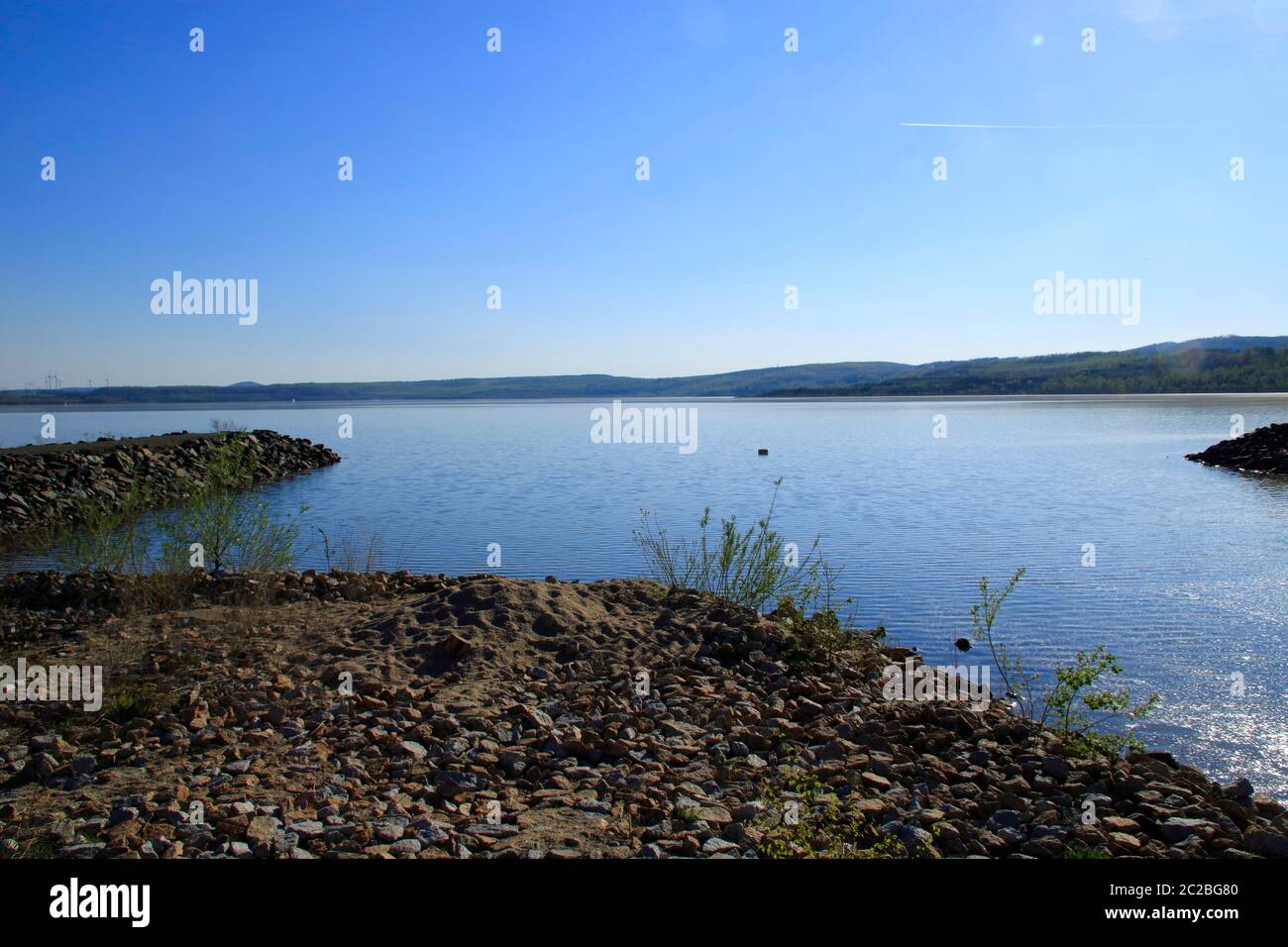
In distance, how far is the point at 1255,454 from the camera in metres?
27.4

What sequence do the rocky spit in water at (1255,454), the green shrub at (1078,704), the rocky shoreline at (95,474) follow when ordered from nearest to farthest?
the green shrub at (1078,704) → the rocky shoreline at (95,474) → the rocky spit in water at (1255,454)

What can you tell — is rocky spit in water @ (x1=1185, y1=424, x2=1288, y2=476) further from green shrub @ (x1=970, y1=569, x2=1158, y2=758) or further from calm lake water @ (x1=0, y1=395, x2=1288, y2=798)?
green shrub @ (x1=970, y1=569, x2=1158, y2=758)

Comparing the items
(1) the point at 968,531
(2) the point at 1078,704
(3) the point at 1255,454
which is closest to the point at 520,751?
(2) the point at 1078,704

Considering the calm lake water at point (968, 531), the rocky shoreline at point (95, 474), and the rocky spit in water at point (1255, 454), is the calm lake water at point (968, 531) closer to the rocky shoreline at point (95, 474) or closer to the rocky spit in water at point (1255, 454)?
the rocky spit in water at point (1255, 454)

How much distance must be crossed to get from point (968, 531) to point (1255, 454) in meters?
17.9

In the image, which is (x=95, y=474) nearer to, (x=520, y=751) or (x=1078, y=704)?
(x=520, y=751)

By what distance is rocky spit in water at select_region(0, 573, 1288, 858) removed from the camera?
14.4 ft

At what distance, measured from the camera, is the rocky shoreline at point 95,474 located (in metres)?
17.5

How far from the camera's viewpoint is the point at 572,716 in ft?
20.2

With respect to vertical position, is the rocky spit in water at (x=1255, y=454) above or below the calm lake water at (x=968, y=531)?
above

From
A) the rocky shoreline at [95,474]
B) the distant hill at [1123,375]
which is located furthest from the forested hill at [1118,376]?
the rocky shoreline at [95,474]

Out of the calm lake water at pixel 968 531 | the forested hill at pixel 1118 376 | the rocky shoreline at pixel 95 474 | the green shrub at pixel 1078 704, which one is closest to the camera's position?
the green shrub at pixel 1078 704

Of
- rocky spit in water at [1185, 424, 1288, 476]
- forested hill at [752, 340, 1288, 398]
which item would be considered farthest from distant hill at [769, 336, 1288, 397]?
rocky spit in water at [1185, 424, 1288, 476]

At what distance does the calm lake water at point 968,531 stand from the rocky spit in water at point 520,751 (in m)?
1.90
